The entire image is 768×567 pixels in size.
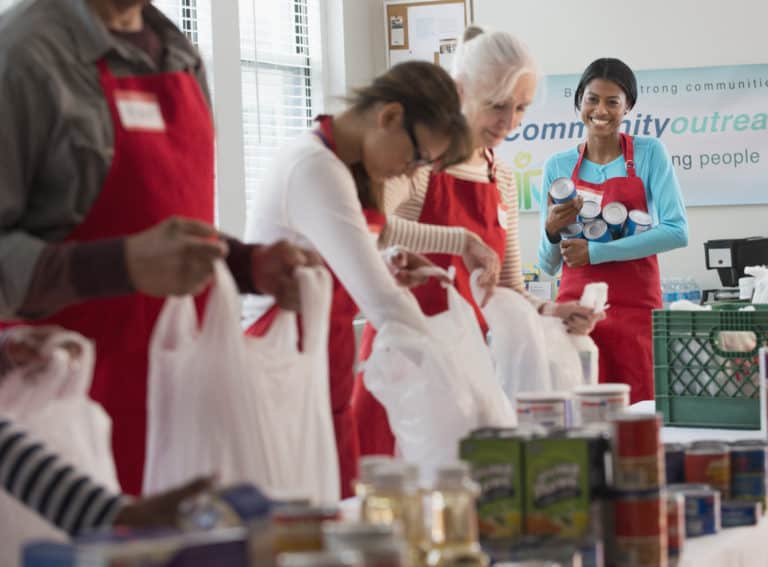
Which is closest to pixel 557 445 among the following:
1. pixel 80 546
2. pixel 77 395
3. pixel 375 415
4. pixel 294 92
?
pixel 77 395

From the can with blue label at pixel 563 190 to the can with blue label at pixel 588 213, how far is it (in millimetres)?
133

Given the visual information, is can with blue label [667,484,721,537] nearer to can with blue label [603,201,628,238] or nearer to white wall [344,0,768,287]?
can with blue label [603,201,628,238]

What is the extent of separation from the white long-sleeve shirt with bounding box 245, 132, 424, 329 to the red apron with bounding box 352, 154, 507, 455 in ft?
1.90

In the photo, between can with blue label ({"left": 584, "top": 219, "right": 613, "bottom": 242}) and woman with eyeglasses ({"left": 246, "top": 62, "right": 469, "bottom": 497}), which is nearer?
woman with eyeglasses ({"left": 246, "top": 62, "right": 469, "bottom": 497})

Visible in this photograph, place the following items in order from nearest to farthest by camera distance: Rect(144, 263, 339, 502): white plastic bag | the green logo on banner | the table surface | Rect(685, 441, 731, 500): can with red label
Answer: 1. Rect(144, 263, 339, 502): white plastic bag
2. Rect(685, 441, 731, 500): can with red label
3. the table surface
4. the green logo on banner

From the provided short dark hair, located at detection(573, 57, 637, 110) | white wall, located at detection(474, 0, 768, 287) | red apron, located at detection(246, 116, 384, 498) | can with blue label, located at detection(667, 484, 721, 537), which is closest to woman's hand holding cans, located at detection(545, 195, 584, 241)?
short dark hair, located at detection(573, 57, 637, 110)

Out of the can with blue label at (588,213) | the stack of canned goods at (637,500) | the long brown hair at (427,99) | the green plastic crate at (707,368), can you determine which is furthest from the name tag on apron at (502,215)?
the stack of canned goods at (637,500)

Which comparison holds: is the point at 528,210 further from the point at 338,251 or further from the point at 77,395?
the point at 77,395

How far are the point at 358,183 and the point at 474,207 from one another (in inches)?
26.0

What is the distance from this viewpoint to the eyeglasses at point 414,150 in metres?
2.19

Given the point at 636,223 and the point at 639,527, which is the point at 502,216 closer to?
the point at 636,223

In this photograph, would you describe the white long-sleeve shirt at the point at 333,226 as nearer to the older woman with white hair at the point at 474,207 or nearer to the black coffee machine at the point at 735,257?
the older woman with white hair at the point at 474,207

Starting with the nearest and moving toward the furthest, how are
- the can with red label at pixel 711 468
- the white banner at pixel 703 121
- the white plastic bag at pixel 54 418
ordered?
1. the white plastic bag at pixel 54 418
2. the can with red label at pixel 711 468
3. the white banner at pixel 703 121

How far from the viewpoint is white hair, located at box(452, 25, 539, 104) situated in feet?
9.20
